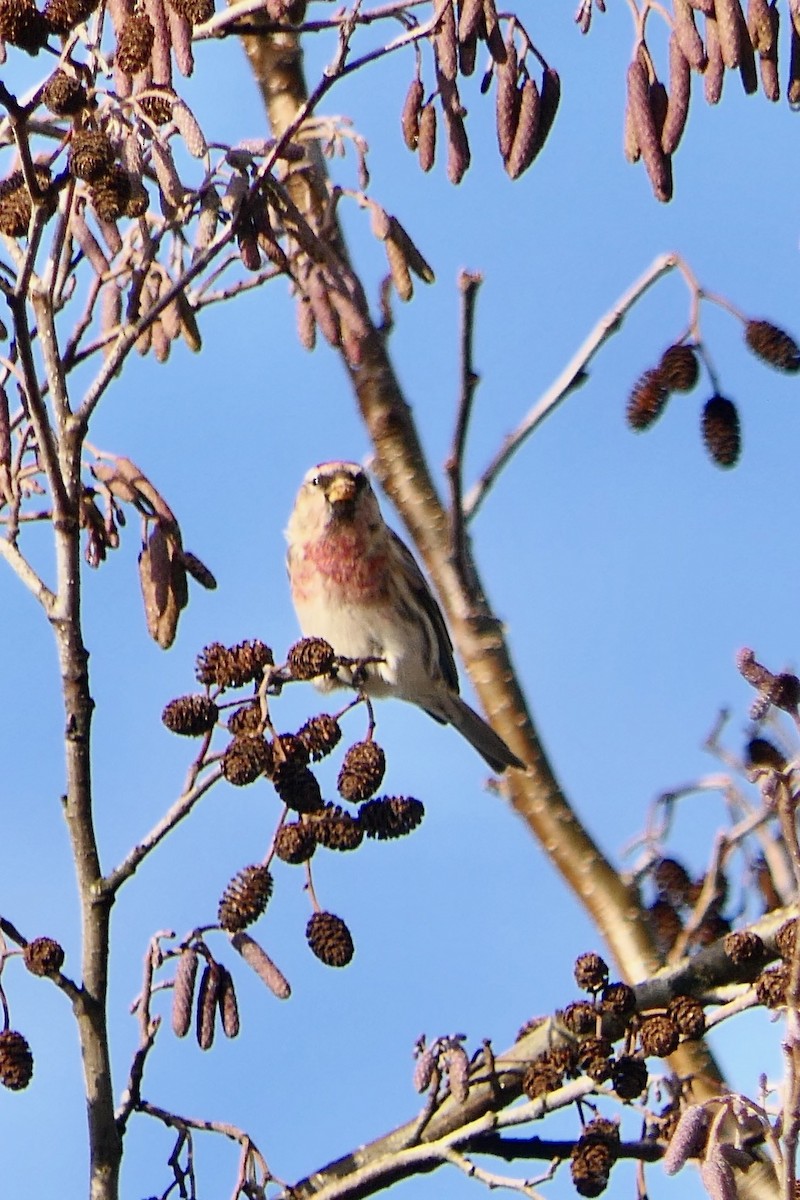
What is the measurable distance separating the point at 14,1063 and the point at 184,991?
0.25 metres

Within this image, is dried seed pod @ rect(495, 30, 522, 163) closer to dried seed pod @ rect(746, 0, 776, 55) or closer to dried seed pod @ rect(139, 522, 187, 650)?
dried seed pod @ rect(746, 0, 776, 55)

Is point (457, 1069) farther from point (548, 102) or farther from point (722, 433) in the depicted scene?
point (722, 433)

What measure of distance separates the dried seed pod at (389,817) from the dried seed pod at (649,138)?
1060 millimetres

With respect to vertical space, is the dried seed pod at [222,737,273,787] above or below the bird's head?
below

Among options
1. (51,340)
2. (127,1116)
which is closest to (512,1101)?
(127,1116)

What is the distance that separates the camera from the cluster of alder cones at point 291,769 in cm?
232

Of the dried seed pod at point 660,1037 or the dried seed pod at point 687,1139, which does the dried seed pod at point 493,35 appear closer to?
the dried seed pod at point 660,1037

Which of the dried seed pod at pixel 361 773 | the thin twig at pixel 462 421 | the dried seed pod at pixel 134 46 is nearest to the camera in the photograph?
the dried seed pod at pixel 361 773

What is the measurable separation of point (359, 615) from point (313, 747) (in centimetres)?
221

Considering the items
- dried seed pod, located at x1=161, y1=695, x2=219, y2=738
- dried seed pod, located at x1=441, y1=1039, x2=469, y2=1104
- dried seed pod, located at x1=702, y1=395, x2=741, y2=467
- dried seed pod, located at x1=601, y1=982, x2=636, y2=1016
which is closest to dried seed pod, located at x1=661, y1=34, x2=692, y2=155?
dried seed pod, located at x1=702, y1=395, x2=741, y2=467

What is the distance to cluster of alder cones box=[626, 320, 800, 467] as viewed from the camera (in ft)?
12.0

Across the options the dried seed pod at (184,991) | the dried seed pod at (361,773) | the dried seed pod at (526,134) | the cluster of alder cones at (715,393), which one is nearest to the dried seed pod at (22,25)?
the dried seed pod at (526,134)

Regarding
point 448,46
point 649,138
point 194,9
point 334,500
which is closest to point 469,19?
point 448,46

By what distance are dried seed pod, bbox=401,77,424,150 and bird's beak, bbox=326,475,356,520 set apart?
1394 millimetres
